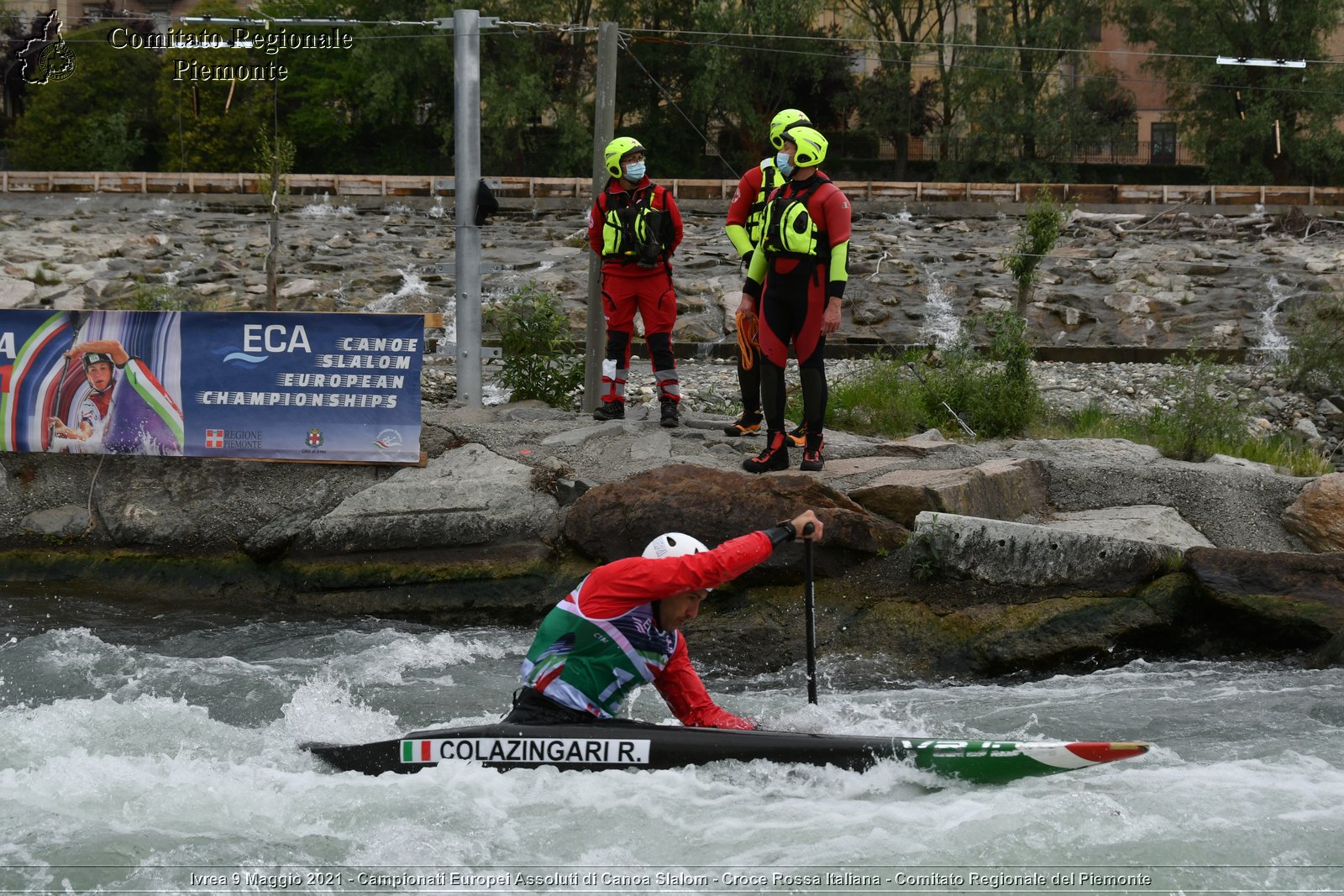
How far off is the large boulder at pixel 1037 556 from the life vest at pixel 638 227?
327cm

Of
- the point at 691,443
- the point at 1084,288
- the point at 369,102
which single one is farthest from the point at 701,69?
the point at 691,443

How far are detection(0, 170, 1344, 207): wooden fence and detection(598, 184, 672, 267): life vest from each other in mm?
18375

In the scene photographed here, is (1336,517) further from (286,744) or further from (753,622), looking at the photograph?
(286,744)

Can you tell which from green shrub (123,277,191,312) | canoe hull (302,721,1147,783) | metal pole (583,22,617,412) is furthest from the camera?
green shrub (123,277,191,312)

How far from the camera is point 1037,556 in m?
8.63

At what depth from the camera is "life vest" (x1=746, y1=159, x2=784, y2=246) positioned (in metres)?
9.40

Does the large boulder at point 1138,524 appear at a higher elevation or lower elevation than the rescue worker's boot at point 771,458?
lower

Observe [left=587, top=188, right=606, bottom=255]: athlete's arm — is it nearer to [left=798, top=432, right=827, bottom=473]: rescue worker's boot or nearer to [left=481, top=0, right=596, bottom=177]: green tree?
[left=798, top=432, right=827, bottom=473]: rescue worker's boot

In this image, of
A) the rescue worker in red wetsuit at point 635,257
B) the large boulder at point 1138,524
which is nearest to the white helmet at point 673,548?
the large boulder at point 1138,524

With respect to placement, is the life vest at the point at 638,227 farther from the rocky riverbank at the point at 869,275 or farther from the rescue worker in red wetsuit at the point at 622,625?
the rescue worker in red wetsuit at the point at 622,625

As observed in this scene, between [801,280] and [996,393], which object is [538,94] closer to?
[996,393]

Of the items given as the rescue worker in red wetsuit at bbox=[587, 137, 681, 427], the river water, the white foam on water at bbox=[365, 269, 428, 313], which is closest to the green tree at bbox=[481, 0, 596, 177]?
the white foam on water at bbox=[365, 269, 428, 313]

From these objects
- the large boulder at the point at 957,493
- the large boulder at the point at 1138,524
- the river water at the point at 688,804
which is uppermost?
the large boulder at the point at 957,493

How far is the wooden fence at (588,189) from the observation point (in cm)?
2870
